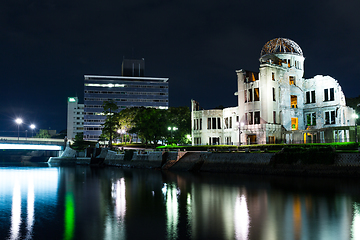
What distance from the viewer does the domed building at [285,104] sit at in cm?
6222

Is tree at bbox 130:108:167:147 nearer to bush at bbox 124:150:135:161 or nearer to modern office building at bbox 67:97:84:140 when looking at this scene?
bush at bbox 124:150:135:161

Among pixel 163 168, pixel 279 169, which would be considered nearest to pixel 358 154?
pixel 279 169

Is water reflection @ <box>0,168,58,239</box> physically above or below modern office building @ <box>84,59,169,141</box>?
below

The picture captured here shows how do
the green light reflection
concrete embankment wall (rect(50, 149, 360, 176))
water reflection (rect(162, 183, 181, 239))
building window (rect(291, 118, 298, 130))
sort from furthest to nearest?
1. building window (rect(291, 118, 298, 130))
2. concrete embankment wall (rect(50, 149, 360, 176))
3. water reflection (rect(162, 183, 181, 239))
4. the green light reflection

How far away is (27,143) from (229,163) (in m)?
65.9

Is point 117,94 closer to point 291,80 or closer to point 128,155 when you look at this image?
point 128,155

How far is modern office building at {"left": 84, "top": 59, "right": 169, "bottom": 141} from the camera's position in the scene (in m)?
166

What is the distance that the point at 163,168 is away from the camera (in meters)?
61.0

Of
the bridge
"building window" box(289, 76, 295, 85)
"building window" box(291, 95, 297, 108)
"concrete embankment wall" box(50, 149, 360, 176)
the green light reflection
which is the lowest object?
the green light reflection

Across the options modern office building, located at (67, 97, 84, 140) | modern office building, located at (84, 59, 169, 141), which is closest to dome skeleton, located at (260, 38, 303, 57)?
modern office building, located at (84, 59, 169, 141)

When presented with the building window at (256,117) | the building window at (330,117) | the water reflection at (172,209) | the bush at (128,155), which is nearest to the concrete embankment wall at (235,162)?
the water reflection at (172,209)

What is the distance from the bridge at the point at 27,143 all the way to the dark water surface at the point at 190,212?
6031 cm

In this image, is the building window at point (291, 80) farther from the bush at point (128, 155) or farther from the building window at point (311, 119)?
the bush at point (128, 155)

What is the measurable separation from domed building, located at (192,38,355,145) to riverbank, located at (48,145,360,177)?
408 inches
